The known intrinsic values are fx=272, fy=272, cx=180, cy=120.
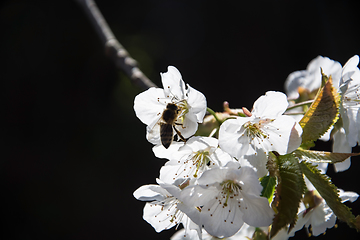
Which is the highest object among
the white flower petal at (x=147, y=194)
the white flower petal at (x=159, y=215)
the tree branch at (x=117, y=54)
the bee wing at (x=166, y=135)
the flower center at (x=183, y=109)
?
the tree branch at (x=117, y=54)

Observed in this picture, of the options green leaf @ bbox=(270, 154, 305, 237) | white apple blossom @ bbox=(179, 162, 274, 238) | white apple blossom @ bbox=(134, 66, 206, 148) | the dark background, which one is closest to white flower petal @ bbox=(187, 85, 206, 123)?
white apple blossom @ bbox=(134, 66, 206, 148)

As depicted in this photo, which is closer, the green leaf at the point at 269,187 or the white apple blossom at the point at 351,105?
the green leaf at the point at 269,187

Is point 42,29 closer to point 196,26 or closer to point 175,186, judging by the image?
point 196,26

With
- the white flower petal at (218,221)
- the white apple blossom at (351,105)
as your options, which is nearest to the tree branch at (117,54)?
the white flower petal at (218,221)

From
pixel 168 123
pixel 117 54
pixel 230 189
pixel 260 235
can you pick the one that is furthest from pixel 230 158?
pixel 117 54

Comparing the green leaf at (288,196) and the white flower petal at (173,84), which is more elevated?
the white flower petal at (173,84)

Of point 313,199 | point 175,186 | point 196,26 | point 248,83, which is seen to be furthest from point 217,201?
point 196,26

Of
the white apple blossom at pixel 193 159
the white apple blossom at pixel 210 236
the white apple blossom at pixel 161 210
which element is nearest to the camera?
the white apple blossom at pixel 193 159

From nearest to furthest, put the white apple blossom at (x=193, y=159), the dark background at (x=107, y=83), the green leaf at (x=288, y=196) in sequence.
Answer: the green leaf at (x=288, y=196), the white apple blossom at (x=193, y=159), the dark background at (x=107, y=83)

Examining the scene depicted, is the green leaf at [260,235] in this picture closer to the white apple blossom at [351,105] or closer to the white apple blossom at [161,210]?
the white apple blossom at [161,210]

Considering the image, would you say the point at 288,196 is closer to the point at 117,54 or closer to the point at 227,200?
the point at 227,200
